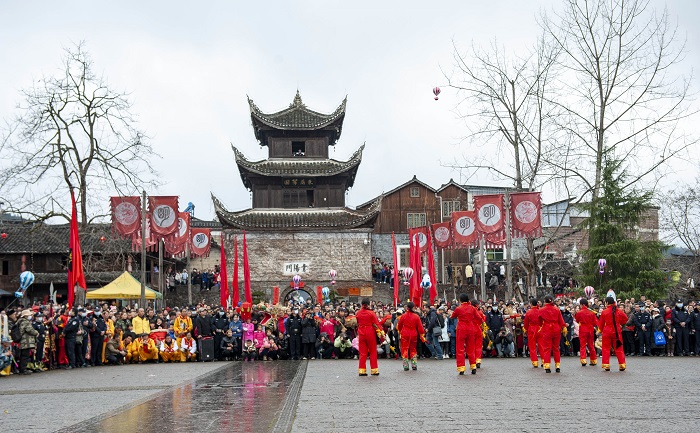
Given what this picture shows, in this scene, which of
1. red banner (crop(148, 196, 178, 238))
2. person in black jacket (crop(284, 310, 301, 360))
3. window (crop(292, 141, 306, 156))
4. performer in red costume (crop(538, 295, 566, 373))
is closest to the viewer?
performer in red costume (crop(538, 295, 566, 373))

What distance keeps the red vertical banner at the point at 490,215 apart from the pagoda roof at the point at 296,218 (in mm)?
17659

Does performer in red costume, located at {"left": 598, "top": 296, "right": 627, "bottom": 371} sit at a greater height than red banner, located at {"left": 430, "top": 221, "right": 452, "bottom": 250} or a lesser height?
lesser

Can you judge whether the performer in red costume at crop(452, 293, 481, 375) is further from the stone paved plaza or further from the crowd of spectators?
the crowd of spectators

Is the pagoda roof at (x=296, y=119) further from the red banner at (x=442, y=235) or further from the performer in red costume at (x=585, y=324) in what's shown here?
the performer in red costume at (x=585, y=324)

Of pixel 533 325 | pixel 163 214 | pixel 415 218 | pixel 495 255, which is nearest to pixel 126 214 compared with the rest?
pixel 163 214

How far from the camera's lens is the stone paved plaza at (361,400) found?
8.73m

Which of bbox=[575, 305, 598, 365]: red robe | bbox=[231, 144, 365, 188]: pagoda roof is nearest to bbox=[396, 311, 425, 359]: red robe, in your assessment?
bbox=[575, 305, 598, 365]: red robe

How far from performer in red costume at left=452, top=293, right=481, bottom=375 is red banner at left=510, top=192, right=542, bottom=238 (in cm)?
1011

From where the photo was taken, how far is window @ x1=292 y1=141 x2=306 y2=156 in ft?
159

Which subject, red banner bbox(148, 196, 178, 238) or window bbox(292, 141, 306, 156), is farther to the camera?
window bbox(292, 141, 306, 156)

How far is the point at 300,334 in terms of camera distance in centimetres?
2322

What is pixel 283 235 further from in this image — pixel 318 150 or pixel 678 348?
pixel 678 348

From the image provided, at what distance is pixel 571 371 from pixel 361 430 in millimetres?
9256

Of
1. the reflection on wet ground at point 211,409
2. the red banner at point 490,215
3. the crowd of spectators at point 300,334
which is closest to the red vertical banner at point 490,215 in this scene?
the red banner at point 490,215
